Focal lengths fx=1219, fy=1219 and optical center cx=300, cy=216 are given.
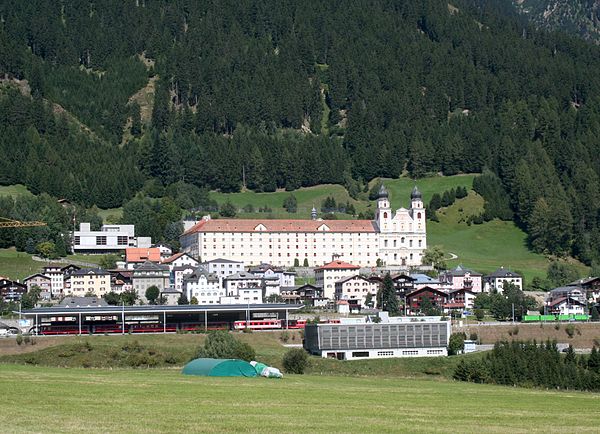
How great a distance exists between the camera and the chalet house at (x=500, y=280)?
143 meters

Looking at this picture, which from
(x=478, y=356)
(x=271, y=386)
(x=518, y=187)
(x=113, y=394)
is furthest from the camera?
(x=518, y=187)

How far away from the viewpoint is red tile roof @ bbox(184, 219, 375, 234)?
166m

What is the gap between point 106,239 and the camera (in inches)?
6777

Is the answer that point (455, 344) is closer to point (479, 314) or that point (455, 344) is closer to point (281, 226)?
point (479, 314)

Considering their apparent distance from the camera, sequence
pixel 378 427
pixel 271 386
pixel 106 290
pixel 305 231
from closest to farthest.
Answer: pixel 378 427
pixel 271 386
pixel 106 290
pixel 305 231

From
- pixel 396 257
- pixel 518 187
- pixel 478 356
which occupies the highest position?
pixel 518 187

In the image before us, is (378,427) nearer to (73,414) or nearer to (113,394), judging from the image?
(73,414)

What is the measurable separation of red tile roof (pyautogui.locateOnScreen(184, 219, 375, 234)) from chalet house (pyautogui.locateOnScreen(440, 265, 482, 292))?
91.0 feet

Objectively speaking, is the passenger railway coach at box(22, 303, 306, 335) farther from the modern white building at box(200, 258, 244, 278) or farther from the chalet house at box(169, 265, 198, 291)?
the modern white building at box(200, 258, 244, 278)

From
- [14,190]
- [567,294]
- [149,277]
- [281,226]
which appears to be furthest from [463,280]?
[14,190]

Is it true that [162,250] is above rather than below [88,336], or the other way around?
above

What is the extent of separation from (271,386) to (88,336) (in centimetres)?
5589

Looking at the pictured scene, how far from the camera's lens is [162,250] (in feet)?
561

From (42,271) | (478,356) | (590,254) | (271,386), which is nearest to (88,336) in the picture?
(478,356)
